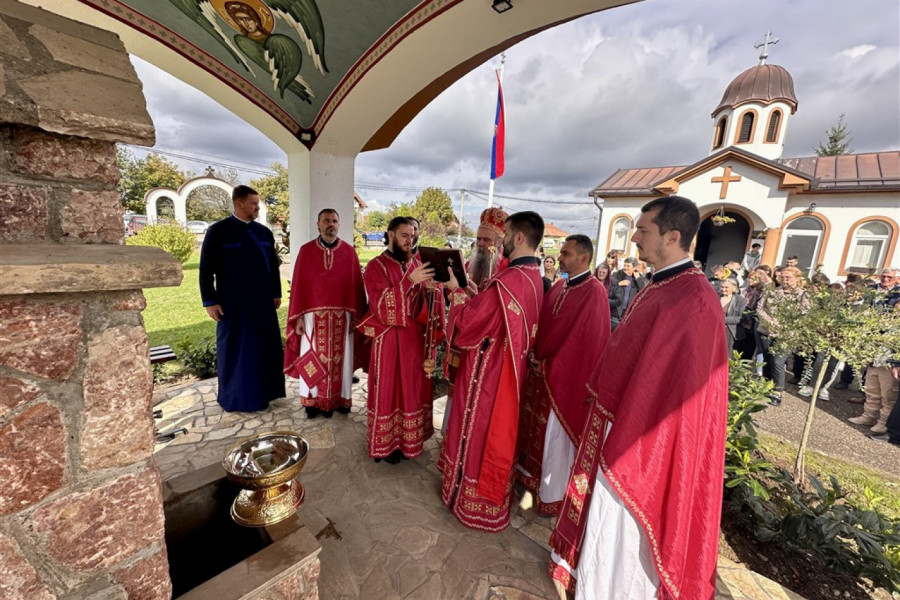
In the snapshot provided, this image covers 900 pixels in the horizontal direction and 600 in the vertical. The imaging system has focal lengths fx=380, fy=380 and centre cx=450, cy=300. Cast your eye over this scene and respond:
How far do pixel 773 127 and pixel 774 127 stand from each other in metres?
0.05

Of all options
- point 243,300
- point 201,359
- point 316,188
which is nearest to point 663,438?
point 243,300

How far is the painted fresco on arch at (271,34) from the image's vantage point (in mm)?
3262

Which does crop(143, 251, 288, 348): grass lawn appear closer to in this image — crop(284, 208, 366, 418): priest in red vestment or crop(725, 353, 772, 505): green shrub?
crop(284, 208, 366, 418): priest in red vestment

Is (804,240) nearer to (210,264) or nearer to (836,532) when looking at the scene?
(836,532)

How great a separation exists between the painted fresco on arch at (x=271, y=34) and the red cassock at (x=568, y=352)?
8.69 feet

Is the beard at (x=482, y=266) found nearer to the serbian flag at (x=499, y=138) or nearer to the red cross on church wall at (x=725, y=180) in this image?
the serbian flag at (x=499, y=138)

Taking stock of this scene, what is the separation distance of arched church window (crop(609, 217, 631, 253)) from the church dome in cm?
786

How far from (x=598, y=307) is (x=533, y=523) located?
1661 mm

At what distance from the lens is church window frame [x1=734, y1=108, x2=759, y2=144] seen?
56.1 feet

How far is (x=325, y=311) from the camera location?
393 centimetres

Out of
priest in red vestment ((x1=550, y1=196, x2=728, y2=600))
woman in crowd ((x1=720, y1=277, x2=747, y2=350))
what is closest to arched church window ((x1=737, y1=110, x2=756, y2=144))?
woman in crowd ((x1=720, y1=277, x2=747, y2=350))

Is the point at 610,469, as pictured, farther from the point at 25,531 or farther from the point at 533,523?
the point at 25,531

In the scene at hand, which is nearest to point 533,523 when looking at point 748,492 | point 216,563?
point 748,492

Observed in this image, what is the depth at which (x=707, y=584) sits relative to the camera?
1859 mm
